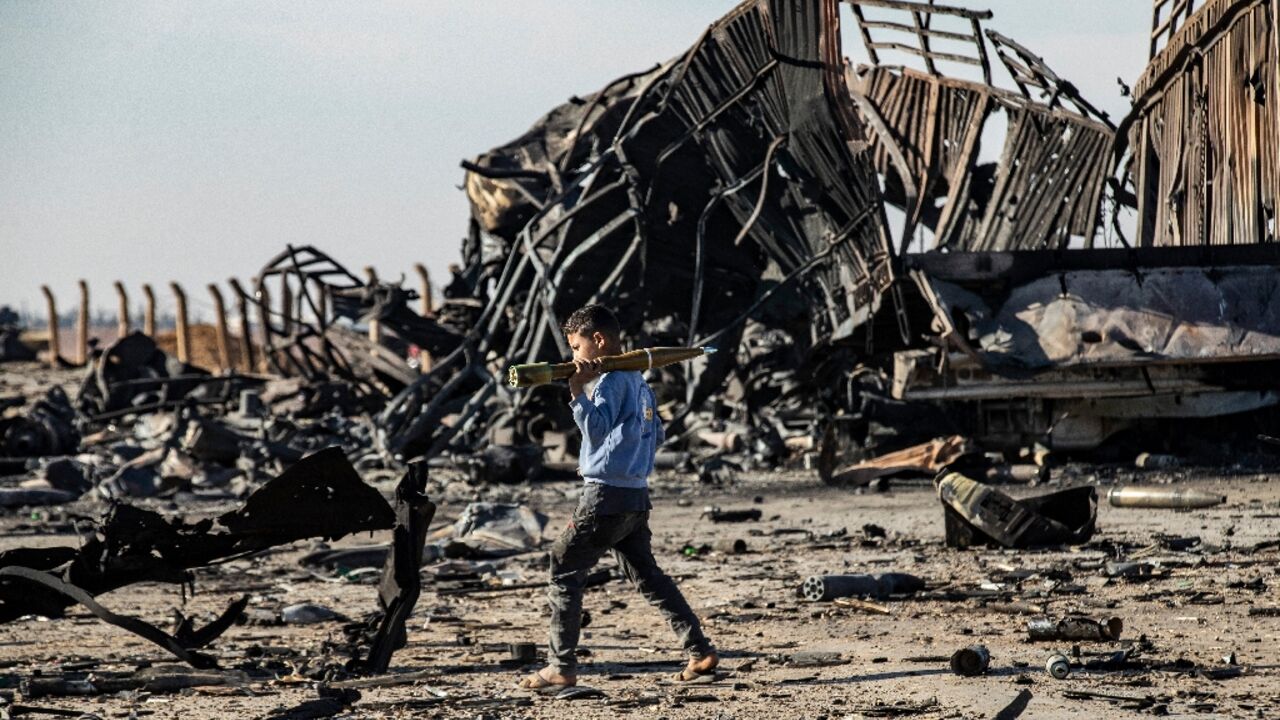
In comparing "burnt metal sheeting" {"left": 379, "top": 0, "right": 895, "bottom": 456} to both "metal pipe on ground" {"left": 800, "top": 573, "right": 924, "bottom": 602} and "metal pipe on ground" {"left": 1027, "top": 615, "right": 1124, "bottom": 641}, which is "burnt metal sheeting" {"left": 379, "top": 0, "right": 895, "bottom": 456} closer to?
"metal pipe on ground" {"left": 800, "top": 573, "right": 924, "bottom": 602}


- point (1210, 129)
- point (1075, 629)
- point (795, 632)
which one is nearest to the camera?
point (1075, 629)

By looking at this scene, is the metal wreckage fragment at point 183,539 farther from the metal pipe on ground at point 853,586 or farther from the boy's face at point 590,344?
the metal pipe on ground at point 853,586

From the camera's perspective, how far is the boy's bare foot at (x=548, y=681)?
5016 millimetres

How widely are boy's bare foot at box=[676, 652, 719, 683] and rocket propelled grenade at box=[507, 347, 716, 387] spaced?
3.24ft

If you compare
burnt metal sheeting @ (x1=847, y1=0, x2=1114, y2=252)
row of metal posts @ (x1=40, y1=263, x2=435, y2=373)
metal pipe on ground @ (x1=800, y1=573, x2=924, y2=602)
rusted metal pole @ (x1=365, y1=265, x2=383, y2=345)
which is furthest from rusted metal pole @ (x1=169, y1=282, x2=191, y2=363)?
metal pipe on ground @ (x1=800, y1=573, x2=924, y2=602)

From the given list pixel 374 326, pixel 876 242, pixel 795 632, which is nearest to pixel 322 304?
pixel 374 326

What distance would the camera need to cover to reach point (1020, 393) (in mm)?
13086

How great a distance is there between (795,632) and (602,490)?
1.44m

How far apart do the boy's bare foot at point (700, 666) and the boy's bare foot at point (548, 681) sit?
378 millimetres

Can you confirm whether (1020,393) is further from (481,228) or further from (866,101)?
(481,228)

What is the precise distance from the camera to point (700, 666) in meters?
5.06

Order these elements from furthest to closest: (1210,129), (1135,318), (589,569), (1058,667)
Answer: (1210,129)
(1135,318)
(589,569)
(1058,667)

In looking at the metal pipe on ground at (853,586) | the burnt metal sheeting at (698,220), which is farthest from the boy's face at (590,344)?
the burnt metal sheeting at (698,220)

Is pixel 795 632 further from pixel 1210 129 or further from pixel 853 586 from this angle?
pixel 1210 129
